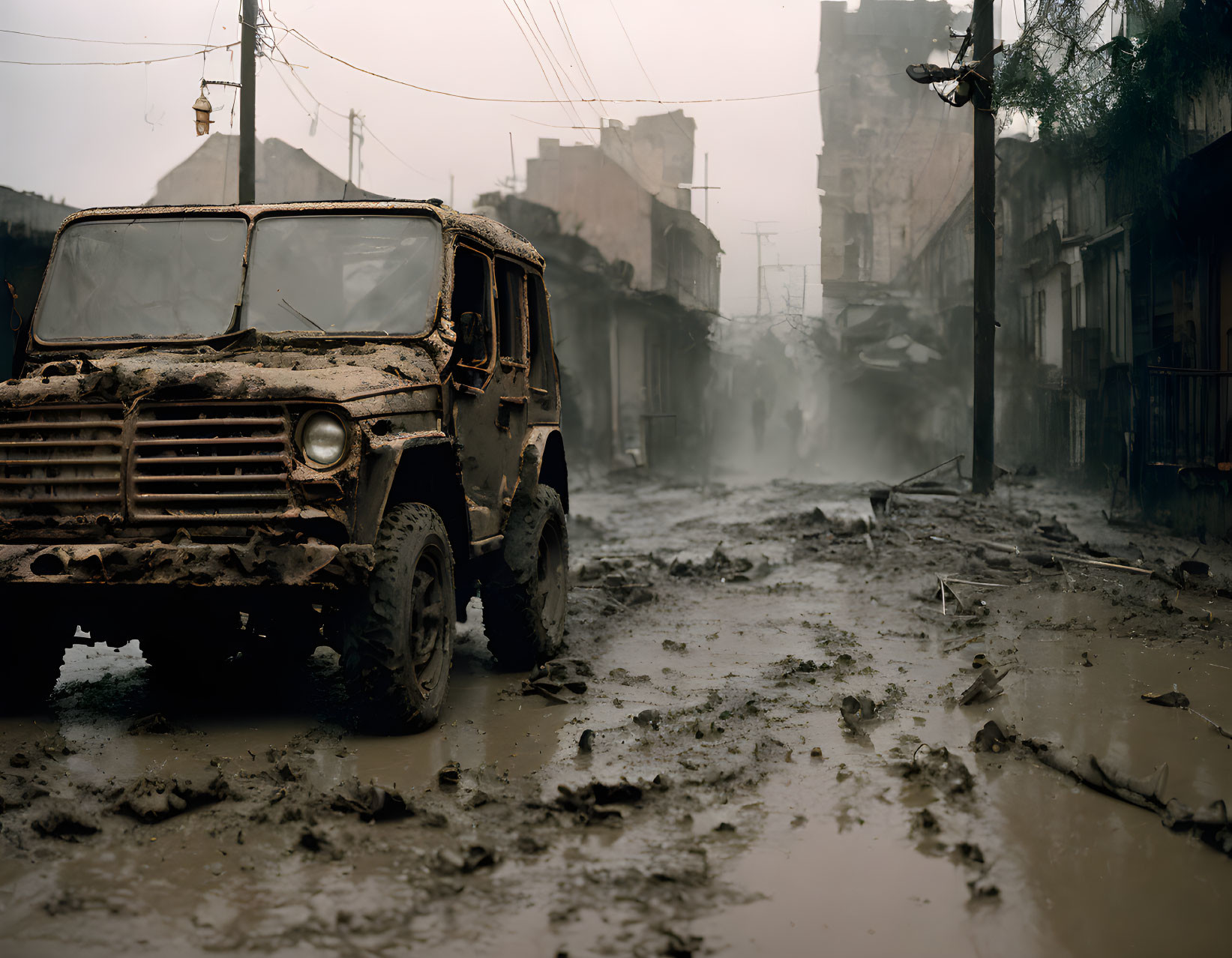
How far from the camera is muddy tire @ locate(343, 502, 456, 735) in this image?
15.0 ft

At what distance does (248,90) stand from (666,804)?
46.2 ft

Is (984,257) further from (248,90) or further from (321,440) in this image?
(321,440)

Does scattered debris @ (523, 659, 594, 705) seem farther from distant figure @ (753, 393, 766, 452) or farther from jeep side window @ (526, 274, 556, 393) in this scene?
distant figure @ (753, 393, 766, 452)

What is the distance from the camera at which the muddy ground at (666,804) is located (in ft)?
9.89

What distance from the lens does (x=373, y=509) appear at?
4574 millimetres

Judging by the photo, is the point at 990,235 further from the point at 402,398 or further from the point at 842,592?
the point at 402,398

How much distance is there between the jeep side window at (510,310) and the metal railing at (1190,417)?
8.22m

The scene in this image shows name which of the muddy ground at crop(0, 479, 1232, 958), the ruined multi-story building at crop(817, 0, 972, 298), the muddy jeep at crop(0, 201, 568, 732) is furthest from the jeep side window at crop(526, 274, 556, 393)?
the ruined multi-story building at crop(817, 0, 972, 298)

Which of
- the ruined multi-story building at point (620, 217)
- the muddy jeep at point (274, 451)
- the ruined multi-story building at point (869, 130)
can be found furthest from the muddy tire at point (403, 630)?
the ruined multi-story building at point (869, 130)

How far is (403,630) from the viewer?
462cm

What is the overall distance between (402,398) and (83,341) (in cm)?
190

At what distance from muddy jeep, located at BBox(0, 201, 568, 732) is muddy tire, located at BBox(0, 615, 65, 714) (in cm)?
1

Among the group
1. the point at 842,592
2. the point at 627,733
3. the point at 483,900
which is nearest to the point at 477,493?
the point at 627,733

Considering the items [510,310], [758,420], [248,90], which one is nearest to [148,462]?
[510,310]
